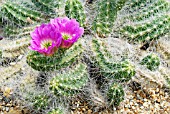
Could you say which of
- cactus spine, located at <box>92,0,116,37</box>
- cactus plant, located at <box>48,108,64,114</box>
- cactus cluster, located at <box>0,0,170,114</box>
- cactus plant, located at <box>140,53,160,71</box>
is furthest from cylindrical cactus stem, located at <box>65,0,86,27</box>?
cactus plant, located at <box>48,108,64,114</box>

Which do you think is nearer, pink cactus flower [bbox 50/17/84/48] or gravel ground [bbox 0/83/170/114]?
pink cactus flower [bbox 50/17/84/48]

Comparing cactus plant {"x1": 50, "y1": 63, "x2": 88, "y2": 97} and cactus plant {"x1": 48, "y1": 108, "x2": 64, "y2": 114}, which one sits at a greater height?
cactus plant {"x1": 50, "y1": 63, "x2": 88, "y2": 97}

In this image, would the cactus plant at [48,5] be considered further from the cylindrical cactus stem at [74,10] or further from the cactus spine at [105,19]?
the cactus spine at [105,19]

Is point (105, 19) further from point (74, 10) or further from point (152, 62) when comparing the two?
point (152, 62)

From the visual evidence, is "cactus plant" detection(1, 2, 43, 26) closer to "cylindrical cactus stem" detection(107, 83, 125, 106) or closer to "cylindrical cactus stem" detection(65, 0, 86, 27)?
"cylindrical cactus stem" detection(65, 0, 86, 27)

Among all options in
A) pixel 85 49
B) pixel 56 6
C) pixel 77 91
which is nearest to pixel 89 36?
pixel 85 49

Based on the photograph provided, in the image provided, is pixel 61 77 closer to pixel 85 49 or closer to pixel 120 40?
pixel 85 49
